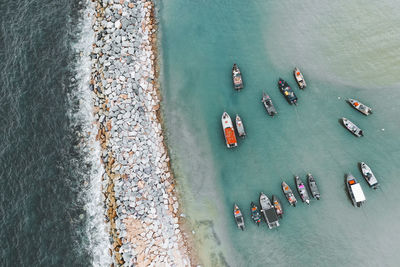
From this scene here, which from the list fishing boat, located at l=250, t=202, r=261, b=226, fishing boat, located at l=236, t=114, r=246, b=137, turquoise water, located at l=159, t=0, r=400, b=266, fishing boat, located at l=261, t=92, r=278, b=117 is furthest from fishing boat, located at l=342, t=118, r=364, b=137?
fishing boat, located at l=250, t=202, r=261, b=226

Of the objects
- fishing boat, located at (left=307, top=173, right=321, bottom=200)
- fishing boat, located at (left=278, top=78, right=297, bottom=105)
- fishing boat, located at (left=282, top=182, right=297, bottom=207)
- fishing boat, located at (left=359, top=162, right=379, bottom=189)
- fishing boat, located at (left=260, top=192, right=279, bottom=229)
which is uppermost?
fishing boat, located at (left=278, top=78, right=297, bottom=105)

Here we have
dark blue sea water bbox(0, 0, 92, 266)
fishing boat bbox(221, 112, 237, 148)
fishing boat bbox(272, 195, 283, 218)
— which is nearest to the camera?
dark blue sea water bbox(0, 0, 92, 266)

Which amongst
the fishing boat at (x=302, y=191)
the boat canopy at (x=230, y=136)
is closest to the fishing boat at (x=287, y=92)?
the boat canopy at (x=230, y=136)

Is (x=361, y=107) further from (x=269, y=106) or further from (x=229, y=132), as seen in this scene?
(x=229, y=132)

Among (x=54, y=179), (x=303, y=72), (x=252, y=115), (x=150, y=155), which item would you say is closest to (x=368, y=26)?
(x=303, y=72)

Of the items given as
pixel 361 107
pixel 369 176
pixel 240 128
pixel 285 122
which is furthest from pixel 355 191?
pixel 240 128

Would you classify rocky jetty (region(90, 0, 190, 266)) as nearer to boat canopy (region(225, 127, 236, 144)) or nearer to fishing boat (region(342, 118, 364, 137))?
boat canopy (region(225, 127, 236, 144))
